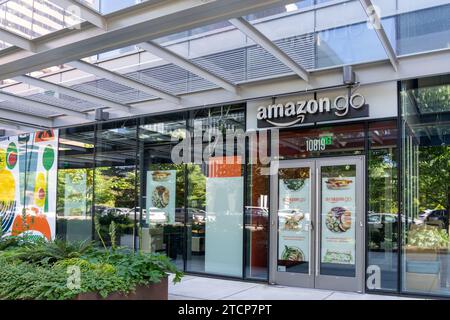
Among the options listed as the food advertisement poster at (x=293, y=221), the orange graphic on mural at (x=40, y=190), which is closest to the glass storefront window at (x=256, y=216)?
the food advertisement poster at (x=293, y=221)

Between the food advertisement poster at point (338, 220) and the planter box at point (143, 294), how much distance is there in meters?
3.22

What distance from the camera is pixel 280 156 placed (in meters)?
8.95

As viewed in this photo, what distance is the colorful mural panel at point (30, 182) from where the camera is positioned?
1278 cm

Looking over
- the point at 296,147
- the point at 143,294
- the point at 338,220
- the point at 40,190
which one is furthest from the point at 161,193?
the point at 143,294

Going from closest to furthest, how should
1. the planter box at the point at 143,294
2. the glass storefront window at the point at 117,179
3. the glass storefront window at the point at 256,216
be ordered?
the planter box at the point at 143,294 < the glass storefront window at the point at 256,216 < the glass storefront window at the point at 117,179

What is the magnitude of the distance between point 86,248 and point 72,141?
601 centimetres

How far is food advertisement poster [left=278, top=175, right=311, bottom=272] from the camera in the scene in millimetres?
8586

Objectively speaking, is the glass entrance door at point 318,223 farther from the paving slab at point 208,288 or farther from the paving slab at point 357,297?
the paving slab at point 208,288

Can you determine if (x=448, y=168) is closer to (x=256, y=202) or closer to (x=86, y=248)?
(x=256, y=202)

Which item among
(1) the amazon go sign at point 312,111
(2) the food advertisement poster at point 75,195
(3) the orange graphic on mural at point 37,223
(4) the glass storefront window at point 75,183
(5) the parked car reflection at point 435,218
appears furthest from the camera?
(3) the orange graphic on mural at point 37,223

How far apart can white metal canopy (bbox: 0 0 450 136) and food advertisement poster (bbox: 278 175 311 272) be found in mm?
1848

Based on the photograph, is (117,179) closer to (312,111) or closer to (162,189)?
(162,189)

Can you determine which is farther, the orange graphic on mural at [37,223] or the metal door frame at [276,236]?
the orange graphic on mural at [37,223]
